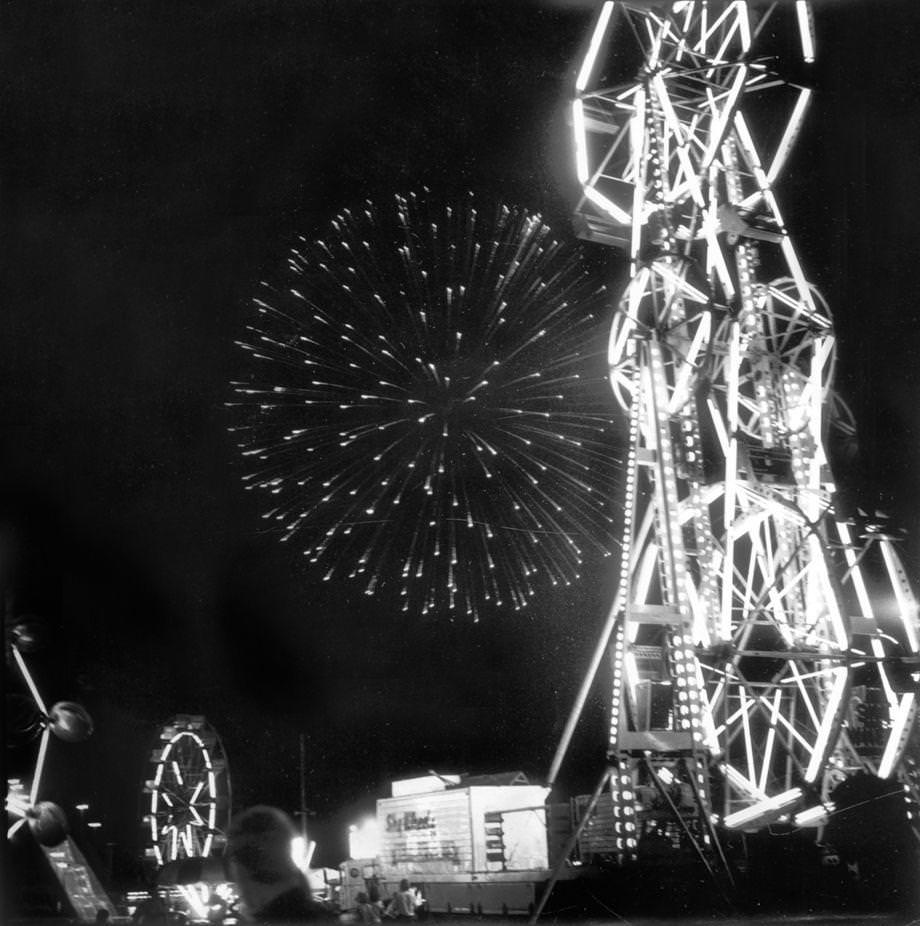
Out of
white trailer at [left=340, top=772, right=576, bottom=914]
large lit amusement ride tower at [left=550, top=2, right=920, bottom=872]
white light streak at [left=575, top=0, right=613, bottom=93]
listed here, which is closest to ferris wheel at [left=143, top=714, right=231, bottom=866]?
white trailer at [left=340, top=772, right=576, bottom=914]

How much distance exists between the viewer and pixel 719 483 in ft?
52.2

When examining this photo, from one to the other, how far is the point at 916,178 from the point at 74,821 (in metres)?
29.1

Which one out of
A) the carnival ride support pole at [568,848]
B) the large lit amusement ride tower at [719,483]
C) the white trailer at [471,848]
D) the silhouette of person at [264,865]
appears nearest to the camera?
the silhouette of person at [264,865]

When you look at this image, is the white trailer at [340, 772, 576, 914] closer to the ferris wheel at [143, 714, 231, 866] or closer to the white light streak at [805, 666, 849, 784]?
the ferris wheel at [143, 714, 231, 866]

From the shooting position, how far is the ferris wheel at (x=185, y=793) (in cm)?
2469

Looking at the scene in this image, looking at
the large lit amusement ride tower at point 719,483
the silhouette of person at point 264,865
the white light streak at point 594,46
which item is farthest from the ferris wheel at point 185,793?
the silhouette of person at point 264,865

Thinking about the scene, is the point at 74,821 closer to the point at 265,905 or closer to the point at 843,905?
the point at 843,905

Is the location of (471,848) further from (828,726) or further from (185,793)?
(828,726)

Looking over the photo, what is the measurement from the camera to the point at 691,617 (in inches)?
554

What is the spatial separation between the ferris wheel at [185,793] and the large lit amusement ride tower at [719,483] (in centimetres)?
1253

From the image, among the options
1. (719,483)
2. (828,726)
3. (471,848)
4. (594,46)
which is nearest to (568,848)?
(828,726)

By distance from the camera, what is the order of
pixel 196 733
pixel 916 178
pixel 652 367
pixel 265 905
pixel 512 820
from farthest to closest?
pixel 196 733 → pixel 512 820 → pixel 652 367 → pixel 916 178 → pixel 265 905

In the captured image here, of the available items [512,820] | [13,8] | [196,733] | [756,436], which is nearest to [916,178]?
[756,436]

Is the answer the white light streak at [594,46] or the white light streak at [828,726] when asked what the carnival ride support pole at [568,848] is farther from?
the white light streak at [594,46]
